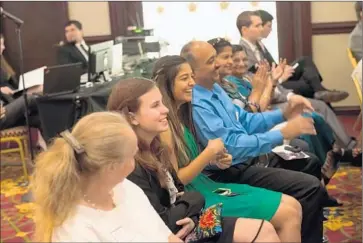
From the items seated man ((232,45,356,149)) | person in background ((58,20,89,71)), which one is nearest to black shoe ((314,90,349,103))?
seated man ((232,45,356,149))

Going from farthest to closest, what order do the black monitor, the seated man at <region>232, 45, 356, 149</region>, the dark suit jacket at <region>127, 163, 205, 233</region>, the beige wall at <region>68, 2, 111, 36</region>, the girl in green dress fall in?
the beige wall at <region>68, 2, 111, 36</region>
the black monitor
the seated man at <region>232, 45, 356, 149</region>
the girl in green dress
the dark suit jacket at <region>127, 163, 205, 233</region>

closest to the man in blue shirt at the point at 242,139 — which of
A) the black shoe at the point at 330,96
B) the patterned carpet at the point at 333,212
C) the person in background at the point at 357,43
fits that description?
the patterned carpet at the point at 333,212

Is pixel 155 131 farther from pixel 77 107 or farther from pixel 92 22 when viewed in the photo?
pixel 92 22

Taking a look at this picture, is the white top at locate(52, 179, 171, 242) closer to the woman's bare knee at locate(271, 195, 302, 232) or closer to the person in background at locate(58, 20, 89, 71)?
the woman's bare knee at locate(271, 195, 302, 232)

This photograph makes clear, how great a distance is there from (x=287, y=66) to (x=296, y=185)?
1.65m

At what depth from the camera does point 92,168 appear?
1379 millimetres

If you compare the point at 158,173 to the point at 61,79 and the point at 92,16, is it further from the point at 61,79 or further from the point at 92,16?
the point at 92,16

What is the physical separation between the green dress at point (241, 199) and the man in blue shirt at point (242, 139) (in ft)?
0.48

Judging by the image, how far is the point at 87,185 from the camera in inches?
55.1

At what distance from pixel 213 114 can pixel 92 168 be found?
1.00 metres

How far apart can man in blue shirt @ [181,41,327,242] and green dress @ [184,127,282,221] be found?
146 mm

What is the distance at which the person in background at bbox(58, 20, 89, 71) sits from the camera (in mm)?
5398

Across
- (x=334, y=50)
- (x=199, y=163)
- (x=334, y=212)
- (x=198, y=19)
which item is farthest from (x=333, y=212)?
(x=198, y=19)

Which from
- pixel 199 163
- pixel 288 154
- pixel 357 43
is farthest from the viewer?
pixel 357 43
